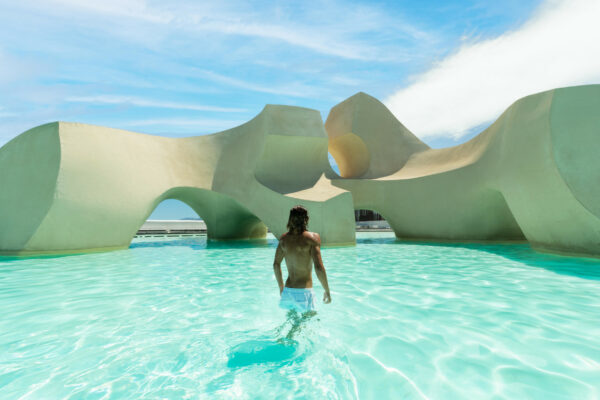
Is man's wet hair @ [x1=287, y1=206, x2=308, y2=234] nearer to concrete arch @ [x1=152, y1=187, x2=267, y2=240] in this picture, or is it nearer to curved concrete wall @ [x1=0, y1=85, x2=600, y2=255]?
curved concrete wall @ [x1=0, y1=85, x2=600, y2=255]

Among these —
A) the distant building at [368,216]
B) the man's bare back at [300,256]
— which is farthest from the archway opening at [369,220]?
the man's bare back at [300,256]

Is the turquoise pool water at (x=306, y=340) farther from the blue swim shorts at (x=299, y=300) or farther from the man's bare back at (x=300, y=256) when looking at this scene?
the man's bare back at (x=300, y=256)

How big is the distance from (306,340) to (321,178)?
12921mm

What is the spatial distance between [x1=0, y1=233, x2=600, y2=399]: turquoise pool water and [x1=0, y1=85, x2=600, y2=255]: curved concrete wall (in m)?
3.81

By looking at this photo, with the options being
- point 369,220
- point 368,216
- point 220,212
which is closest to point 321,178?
point 220,212

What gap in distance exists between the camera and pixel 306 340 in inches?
126

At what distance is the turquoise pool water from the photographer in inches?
95.0

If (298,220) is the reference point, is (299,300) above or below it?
below

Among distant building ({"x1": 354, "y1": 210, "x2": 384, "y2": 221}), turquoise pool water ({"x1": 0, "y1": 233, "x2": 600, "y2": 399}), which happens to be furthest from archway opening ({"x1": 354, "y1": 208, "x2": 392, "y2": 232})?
turquoise pool water ({"x1": 0, "y1": 233, "x2": 600, "y2": 399})

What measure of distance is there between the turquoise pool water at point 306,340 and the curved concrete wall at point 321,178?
381cm

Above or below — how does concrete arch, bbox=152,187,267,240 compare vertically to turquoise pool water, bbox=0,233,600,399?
above

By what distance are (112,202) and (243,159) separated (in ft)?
19.3

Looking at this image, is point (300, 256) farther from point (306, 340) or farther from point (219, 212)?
point (219, 212)

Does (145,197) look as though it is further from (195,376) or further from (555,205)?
(555,205)
